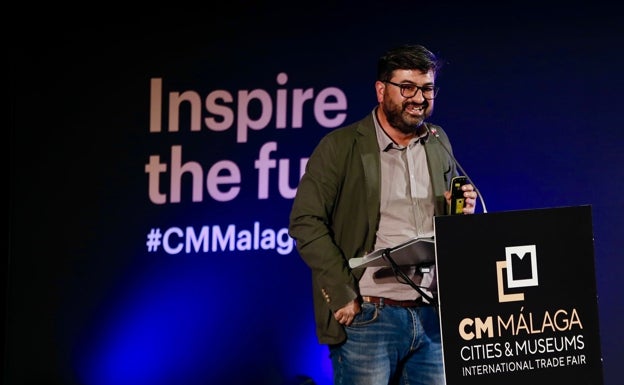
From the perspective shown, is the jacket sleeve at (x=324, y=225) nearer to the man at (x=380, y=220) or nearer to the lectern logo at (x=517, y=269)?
the man at (x=380, y=220)

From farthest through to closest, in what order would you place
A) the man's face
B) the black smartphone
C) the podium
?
the man's face, the black smartphone, the podium

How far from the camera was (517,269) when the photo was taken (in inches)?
115

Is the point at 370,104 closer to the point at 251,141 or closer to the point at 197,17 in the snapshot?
the point at 251,141

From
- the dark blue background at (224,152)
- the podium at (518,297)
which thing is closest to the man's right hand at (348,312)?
the podium at (518,297)

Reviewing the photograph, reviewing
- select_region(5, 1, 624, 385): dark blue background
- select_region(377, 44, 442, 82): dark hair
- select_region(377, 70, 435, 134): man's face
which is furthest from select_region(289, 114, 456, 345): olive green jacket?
select_region(5, 1, 624, 385): dark blue background

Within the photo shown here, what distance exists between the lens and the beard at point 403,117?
3299 mm

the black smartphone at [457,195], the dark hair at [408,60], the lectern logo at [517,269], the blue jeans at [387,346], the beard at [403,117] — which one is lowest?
the blue jeans at [387,346]

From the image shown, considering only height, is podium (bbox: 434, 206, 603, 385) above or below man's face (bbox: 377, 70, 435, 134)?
below

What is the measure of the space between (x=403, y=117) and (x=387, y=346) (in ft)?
2.60

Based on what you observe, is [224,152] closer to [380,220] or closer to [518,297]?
[380,220]

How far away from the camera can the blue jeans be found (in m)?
3.24

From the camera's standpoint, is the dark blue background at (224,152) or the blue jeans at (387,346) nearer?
the blue jeans at (387,346)

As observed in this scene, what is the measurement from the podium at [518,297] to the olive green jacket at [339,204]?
1.51 ft

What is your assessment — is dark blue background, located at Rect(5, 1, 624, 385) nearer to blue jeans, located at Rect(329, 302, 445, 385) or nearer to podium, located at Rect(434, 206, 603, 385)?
blue jeans, located at Rect(329, 302, 445, 385)
